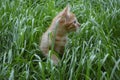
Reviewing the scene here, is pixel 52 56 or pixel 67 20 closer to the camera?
pixel 52 56

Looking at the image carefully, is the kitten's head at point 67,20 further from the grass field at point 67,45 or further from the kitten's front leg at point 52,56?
the kitten's front leg at point 52,56

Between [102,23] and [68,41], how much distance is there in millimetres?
628

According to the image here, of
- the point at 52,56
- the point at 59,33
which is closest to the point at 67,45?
the point at 59,33

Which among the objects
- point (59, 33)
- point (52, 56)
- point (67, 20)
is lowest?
point (52, 56)

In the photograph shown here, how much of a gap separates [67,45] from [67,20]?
282mm

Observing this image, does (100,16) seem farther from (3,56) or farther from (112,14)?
(3,56)

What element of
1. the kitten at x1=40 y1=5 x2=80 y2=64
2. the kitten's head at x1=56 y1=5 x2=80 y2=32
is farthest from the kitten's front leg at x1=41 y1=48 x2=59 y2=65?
the kitten's head at x1=56 y1=5 x2=80 y2=32

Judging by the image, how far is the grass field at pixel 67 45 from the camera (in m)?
3.39

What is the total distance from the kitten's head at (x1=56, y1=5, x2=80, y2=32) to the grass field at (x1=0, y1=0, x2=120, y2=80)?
0.46 feet

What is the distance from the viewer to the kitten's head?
3.79 m

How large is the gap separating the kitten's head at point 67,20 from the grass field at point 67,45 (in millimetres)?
141

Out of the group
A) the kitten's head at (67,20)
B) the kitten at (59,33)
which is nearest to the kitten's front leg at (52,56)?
the kitten at (59,33)

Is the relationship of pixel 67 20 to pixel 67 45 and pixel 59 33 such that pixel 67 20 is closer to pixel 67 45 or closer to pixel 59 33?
pixel 59 33

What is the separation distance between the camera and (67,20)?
3.83m
